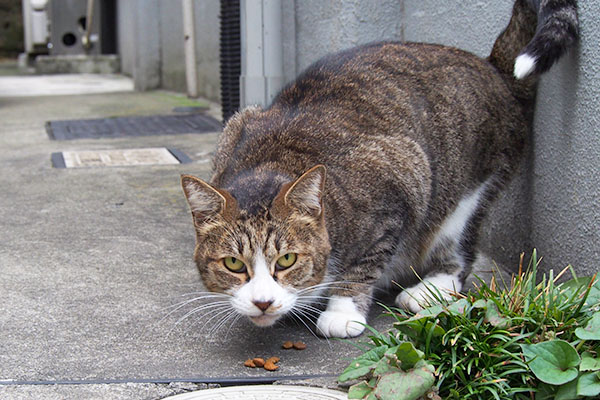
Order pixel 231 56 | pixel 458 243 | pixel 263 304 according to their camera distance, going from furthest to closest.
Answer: pixel 231 56
pixel 458 243
pixel 263 304

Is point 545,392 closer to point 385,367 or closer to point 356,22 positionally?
point 385,367

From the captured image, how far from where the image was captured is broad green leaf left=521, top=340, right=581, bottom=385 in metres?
1.96

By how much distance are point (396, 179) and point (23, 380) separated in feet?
4.87

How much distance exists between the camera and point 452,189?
10.4ft

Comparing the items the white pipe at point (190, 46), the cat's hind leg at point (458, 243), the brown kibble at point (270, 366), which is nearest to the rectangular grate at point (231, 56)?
the white pipe at point (190, 46)

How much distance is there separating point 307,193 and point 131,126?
508 cm

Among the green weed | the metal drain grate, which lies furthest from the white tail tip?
the metal drain grate

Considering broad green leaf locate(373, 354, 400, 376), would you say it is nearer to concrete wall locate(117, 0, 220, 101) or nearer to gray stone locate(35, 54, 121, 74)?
concrete wall locate(117, 0, 220, 101)

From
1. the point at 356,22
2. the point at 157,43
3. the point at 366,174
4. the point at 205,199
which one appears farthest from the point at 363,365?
the point at 157,43

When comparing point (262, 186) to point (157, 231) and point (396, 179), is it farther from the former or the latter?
point (157, 231)

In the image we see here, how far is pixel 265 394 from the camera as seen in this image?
2270mm

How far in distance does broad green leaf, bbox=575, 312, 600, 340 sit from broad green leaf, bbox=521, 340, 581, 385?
5 cm

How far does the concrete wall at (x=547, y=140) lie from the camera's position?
2746mm

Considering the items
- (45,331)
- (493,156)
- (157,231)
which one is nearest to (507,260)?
(493,156)
